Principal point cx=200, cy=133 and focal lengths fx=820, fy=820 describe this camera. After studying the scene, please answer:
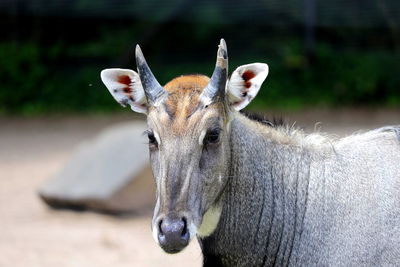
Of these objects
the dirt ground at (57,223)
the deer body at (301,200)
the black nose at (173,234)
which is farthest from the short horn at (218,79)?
the dirt ground at (57,223)

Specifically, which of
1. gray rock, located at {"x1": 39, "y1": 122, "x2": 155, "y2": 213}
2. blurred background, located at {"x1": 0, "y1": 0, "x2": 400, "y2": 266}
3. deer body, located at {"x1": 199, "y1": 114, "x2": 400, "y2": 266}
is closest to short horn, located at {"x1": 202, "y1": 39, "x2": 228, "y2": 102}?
deer body, located at {"x1": 199, "y1": 114, "x2": 400, "y2": 266}

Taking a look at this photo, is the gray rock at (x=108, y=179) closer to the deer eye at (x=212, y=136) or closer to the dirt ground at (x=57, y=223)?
the dirt ground at (x=57, y=223)

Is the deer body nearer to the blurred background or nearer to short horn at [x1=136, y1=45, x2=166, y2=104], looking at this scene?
short horn at [x1=136, y1=45, x2=166, y2=104]

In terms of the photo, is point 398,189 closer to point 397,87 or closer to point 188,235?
point 188,235

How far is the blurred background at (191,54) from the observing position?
2033 centimetres

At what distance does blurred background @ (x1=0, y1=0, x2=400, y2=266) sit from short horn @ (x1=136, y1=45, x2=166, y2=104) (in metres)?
12.2

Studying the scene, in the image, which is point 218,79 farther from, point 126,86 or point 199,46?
point 199,46

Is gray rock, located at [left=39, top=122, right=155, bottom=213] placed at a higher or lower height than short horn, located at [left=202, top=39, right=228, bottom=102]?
lower

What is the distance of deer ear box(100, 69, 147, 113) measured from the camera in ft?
22.7

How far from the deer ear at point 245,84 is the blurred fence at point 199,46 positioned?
13667mm

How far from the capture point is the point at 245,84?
6.78 metres

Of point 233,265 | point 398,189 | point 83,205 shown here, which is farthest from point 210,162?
point 83,205

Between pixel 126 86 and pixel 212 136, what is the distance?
1.06 meters

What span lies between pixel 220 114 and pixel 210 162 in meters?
0.40
